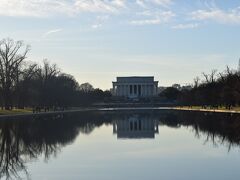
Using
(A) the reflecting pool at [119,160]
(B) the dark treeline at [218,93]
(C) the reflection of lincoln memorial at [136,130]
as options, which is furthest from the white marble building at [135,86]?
(A) the reflecting pool at [119,160]

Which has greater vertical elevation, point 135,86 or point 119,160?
point 135,86

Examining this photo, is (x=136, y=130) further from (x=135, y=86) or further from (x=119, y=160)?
(x=135, y=86)

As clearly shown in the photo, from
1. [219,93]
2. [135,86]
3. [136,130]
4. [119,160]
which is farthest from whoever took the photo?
[135,86]

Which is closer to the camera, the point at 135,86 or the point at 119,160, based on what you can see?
the point at 119,160

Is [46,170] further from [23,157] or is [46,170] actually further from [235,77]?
[235,77]

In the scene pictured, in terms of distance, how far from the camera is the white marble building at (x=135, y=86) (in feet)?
600

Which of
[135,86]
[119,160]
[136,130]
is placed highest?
[135,86]

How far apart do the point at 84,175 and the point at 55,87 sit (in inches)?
3535

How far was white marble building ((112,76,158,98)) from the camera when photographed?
18300 cm

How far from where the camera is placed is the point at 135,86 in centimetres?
18438

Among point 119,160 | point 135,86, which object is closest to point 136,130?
point 119,160

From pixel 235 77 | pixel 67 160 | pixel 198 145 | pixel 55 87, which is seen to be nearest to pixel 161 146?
pixel 198 145

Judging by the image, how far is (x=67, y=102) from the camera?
114 meters

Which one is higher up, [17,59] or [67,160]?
[17,59]
